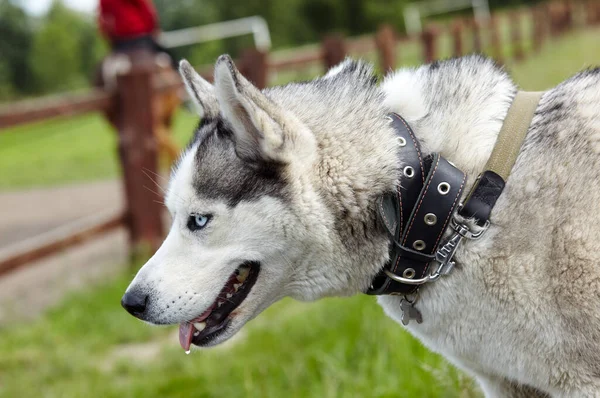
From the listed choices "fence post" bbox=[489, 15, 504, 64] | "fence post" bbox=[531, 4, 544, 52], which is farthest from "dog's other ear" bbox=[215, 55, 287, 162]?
"fence post" bbox=[531, 4, 544, 52]

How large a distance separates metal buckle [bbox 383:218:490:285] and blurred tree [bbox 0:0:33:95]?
111 ft

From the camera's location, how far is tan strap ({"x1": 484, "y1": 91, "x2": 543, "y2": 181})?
222cm

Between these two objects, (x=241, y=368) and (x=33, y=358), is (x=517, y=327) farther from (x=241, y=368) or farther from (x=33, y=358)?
(x=33, y=358)

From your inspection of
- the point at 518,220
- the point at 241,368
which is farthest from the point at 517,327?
the point at 241,368

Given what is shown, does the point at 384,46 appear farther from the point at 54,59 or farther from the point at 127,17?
the point at 54,59

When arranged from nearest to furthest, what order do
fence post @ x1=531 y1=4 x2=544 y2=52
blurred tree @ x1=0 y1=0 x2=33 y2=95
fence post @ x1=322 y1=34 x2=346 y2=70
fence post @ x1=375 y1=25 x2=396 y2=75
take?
1. fence post @ x1=322 y1=34 x2=346 y2=70
2. fence post @ x1=375 y1=25 x2=396 y2=75
3. fence post @ x1=531 y1=4 x2=544 y2=52
4. blurred tree @ x1=0 y1=0 x2=33 y2=95

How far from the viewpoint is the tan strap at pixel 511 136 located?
7.27ft

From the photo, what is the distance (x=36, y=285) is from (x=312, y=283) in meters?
4.96

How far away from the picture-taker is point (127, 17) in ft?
26.5

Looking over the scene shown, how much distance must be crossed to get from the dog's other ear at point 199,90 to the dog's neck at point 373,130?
25 cm

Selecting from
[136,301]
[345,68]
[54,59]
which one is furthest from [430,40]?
[54,59]

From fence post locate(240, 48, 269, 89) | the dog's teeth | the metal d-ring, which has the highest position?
the metal d-ring

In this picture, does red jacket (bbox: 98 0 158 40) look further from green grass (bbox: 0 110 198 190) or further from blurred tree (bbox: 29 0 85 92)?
blurred tree (bbox: 29 0 85 92)

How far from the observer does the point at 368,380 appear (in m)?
3.51
